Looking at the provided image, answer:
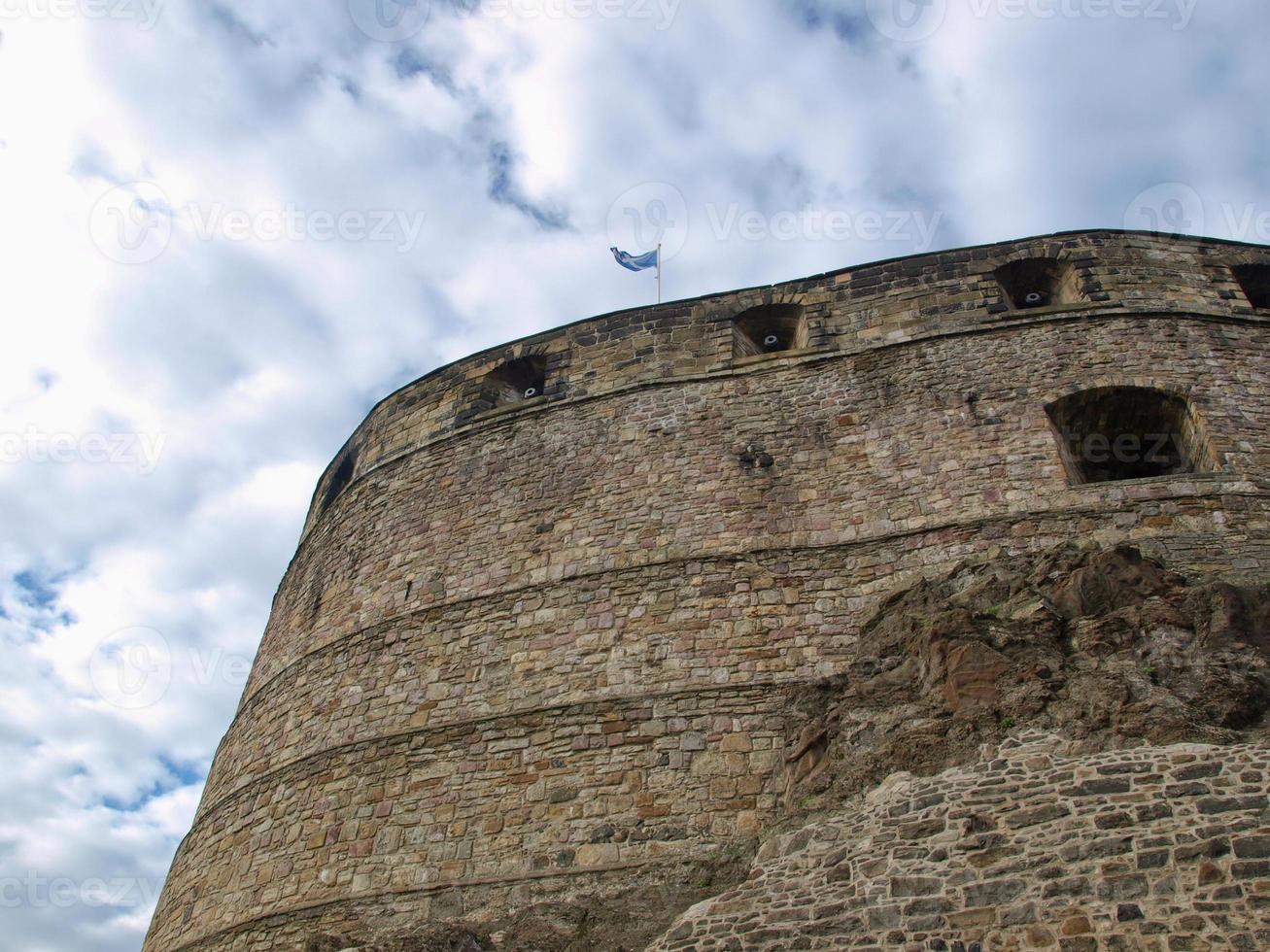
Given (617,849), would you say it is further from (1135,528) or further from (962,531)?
(1135,528)

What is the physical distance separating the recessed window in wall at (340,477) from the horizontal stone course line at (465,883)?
494 cm

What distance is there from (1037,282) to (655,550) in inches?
187

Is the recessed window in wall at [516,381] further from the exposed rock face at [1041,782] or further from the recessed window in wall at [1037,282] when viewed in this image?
the exposed rock face at [1041,782]

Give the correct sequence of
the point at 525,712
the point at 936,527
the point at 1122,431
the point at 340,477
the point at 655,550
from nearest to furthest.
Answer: the point at 525,712
the point at 936,527
the point at 655,550
the point at 1122,431
the point at 340,477

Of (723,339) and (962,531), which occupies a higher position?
(723,339)

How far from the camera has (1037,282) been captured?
10.0 metres

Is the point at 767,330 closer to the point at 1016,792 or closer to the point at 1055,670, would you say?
the point at 1055,670

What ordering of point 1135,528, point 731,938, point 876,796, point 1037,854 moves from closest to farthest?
point 1037,854, point 731,938, point 876,796, point 1135,528

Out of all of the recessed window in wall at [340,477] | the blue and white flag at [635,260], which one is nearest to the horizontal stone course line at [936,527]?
the recessed window in wall at [340,477]

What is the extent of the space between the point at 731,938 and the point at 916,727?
5.29 feet

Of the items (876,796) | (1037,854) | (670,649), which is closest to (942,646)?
(876,796)

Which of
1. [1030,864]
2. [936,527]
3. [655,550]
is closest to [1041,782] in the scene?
[1030,864]

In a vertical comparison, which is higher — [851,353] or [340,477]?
[340,477]

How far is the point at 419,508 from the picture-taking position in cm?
991
